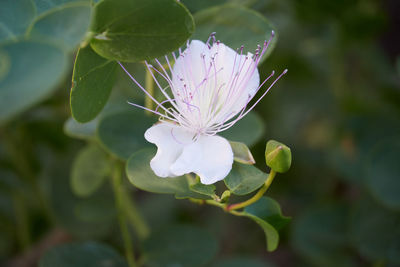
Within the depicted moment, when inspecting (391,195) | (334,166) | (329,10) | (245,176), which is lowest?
(334,166)

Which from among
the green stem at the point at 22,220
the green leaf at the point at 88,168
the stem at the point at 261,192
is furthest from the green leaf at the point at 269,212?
the green stem at the point at 22,220

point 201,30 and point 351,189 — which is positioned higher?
point 201,30

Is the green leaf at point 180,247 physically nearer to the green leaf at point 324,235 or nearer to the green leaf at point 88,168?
the green leaf at point 88,168

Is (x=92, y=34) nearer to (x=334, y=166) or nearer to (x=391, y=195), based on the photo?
(x=391, y=195)

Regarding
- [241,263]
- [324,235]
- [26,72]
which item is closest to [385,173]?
[324,235]

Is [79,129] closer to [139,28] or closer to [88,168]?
[88,168]

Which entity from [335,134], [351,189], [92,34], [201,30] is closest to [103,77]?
[92,34]

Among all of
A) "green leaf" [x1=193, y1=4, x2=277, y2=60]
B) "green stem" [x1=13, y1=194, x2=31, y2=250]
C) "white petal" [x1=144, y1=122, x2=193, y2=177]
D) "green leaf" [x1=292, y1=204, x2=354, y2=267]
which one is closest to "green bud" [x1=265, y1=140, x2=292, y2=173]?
"white petal" [x1=144, y1=122, x2=193, y2=177]

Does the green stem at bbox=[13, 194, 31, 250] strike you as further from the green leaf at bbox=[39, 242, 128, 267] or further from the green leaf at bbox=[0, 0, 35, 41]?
the green leaf at bbox=[0, 0, 35, 41]
